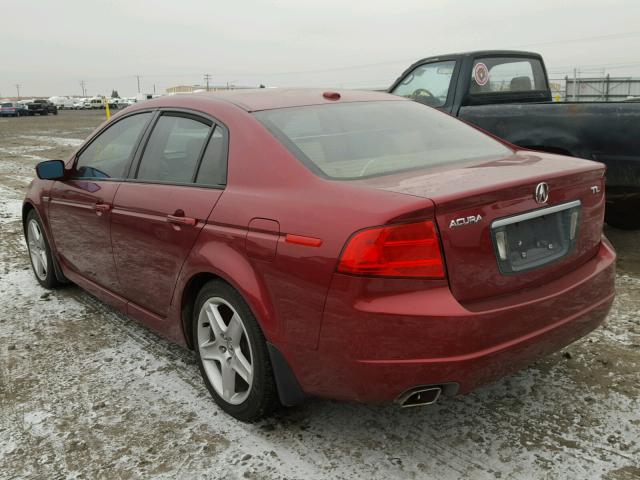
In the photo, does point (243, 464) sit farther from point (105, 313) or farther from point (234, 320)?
point (105, 313)

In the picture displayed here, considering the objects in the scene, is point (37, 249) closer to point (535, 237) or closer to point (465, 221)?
point (465, 221)

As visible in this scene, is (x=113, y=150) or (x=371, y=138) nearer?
(x=371, y=138)

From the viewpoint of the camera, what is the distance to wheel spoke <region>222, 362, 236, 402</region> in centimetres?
293

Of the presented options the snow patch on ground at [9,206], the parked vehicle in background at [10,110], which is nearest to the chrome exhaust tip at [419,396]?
the snow patch on ground at [9,206]

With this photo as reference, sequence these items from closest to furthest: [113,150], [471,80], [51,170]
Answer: [113,150] < [51,170] < [471,80]

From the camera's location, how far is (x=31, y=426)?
297cm

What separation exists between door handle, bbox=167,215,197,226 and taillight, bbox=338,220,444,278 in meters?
1.07

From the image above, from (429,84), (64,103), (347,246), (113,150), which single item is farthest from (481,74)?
(64,103)

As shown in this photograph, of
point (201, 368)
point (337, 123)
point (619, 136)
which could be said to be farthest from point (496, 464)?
point (619, 136)

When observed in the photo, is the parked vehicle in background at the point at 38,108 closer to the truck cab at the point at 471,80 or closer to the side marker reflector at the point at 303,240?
the truck cab at the point at 471,80

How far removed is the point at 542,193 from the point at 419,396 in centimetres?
98

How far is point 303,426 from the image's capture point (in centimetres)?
288

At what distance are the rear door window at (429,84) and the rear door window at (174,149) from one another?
359 cm

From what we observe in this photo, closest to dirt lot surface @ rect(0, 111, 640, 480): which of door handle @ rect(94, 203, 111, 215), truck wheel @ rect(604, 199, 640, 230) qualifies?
door handle @ rect(94, 203, 111, 215)
